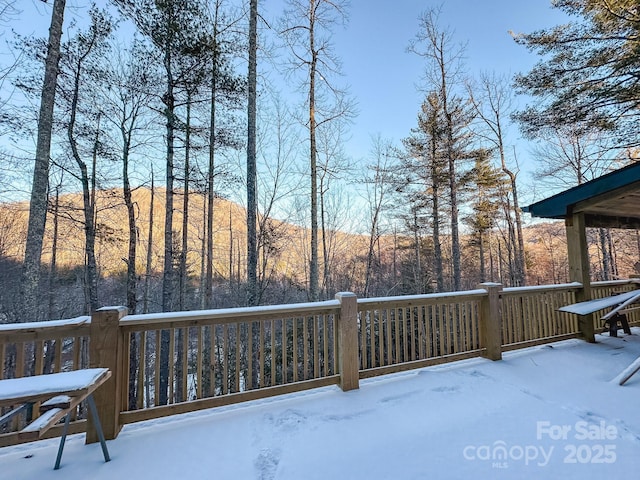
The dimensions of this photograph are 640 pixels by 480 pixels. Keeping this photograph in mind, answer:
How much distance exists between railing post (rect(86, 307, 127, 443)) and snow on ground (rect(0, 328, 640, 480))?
122mm

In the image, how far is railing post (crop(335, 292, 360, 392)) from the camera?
2.93m

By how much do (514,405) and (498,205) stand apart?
1384 centimetres

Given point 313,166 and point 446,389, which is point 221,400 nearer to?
point 446,389

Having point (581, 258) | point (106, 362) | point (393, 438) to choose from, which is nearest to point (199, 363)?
point (106, 362)

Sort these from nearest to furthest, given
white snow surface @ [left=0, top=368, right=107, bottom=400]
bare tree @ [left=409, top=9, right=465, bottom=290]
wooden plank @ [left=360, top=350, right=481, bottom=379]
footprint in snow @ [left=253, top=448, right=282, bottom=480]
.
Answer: white snow surface @ [left=0, top=368, right=107, bottom=400] → footprint in snow @ [left=253, top=448, right=282, bottom=480] → wooden plank @ [left=360, top=350, right=481, bottom=379] → bare tree @ [left=409, top=9, right=465, bottom=290]

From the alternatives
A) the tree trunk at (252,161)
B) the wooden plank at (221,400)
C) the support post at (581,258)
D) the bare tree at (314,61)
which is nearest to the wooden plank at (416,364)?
the wooden plank at (221,400)

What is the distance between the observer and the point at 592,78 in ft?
20.9

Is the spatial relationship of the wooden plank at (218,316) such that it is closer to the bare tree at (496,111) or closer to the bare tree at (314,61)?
the bare tree at (314,61)

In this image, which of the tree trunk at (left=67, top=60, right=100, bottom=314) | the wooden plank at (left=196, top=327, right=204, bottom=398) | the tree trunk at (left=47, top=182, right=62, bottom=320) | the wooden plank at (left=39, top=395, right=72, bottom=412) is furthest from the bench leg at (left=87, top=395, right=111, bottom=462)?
the tree trunk at (left=47, top=182, right=62, bottom=320)

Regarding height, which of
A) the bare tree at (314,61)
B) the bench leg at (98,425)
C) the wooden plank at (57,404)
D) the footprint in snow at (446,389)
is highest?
the bare tree at (314,61)

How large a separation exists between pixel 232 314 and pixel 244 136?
6.75 meters

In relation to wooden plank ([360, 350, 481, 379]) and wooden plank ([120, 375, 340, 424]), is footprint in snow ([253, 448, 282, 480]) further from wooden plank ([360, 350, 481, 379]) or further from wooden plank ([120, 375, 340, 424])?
wooden plank ([360, 350, 481, 379])

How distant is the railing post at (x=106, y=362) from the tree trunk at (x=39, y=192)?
3264mm

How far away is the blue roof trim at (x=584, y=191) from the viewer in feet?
12.2
